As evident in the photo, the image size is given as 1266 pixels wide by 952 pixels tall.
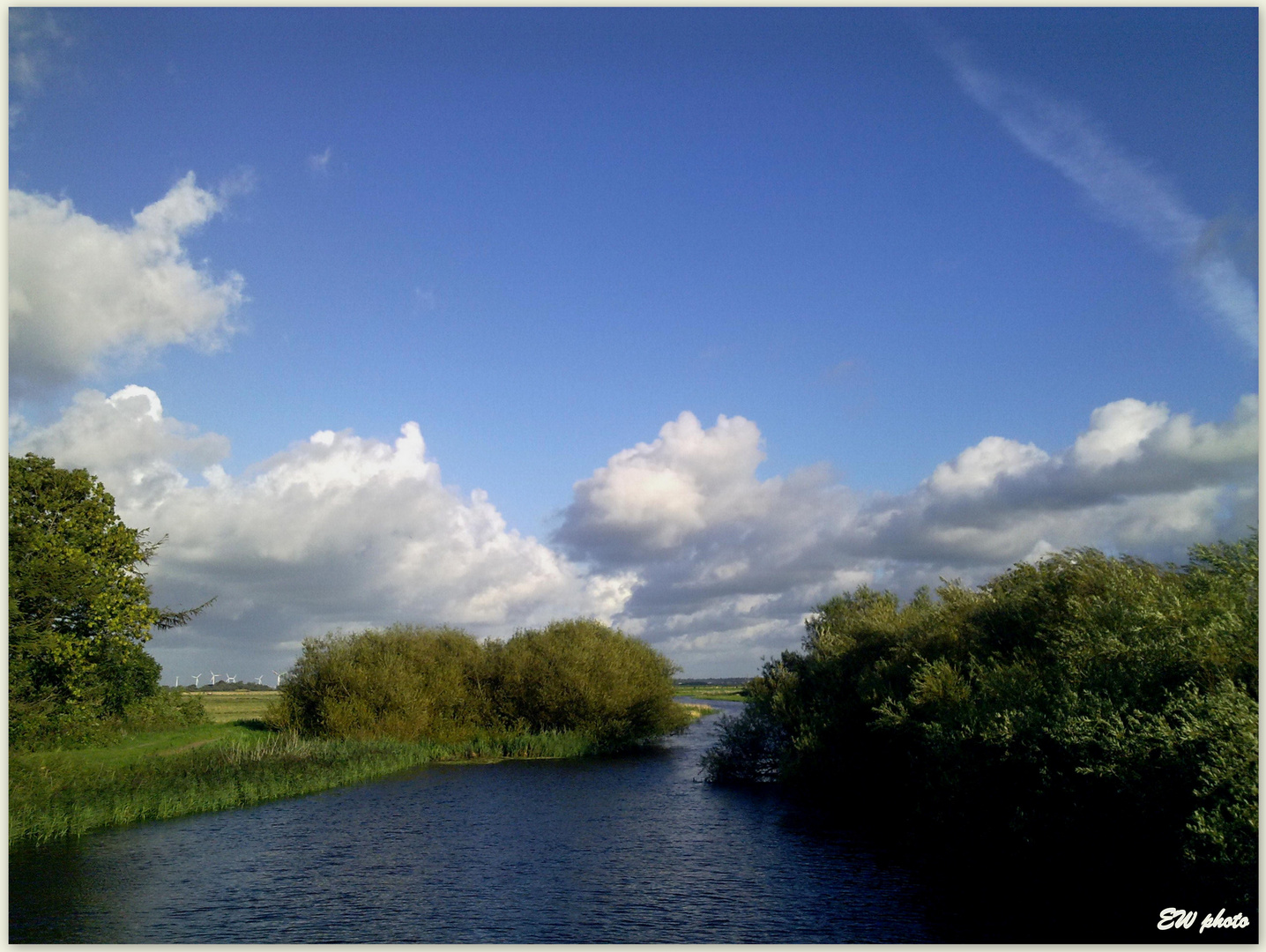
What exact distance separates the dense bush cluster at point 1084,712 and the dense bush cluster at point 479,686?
1228 inches

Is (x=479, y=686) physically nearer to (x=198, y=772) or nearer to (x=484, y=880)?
(x=198, y=772)

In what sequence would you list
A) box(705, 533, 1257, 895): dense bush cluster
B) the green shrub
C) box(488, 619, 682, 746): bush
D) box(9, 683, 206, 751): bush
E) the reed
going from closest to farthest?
1. box(705, 533, 1257, 895): dense bush cluster
2. box(9, 683, 206, 751): bush
3. the reed
4. the green shrub
5. box(488, 619, 682, 746): bush

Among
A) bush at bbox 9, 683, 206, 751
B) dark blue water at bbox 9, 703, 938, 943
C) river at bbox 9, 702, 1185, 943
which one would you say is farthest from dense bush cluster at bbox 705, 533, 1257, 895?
bush at bbox 9, 683, 206, 751

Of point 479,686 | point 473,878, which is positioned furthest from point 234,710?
point 473,878

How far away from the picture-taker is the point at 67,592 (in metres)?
28.2

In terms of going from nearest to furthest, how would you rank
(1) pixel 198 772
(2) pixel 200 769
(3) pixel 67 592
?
(3) pixel 67 592
(1) pixel 198 772
(2) pixel 200 769

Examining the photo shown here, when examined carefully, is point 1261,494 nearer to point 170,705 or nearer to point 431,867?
point 431,867

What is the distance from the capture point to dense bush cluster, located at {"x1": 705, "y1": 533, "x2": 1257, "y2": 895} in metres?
13.6

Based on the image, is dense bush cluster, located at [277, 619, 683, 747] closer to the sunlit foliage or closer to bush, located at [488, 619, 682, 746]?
bush, located at [488, 619, 682, 746]

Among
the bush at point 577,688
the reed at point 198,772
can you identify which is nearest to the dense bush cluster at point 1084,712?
the reed at point 198,772

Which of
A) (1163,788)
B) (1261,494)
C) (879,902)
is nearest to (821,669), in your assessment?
(879,902)

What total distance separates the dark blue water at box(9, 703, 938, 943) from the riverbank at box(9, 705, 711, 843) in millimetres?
1536

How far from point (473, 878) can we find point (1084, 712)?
1677 centimetres

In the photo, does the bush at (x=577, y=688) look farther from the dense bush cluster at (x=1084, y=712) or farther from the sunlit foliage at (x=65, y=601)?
the sunlit foliage at (x=65, y=601)
